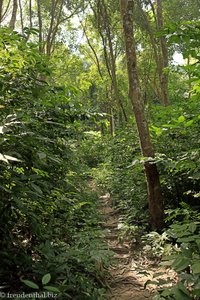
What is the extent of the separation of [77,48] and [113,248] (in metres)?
16.3

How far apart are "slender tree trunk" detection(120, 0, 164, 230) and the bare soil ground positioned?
69 centimetres

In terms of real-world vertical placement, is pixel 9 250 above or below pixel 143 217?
above

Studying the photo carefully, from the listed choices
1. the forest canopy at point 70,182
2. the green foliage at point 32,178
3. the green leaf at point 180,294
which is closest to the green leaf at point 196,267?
the forest canopy at point 70,182

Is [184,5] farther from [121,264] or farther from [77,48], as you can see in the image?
[121,264]

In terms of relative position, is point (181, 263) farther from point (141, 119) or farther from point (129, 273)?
point (141, 119)

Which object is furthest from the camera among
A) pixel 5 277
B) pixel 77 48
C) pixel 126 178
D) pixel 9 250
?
pixel 77 48

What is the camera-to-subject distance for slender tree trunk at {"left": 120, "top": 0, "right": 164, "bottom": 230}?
4.57 m

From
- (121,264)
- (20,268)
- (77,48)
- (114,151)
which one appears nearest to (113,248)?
(121,264)

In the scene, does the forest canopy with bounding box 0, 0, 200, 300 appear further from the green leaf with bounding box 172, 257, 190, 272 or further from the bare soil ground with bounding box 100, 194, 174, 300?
the bare soil ground with bounding box 100, 194, 174, 300

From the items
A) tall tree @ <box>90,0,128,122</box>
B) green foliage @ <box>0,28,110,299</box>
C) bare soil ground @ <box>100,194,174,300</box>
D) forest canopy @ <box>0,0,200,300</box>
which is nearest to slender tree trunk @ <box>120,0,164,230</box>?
forest canopy @ <box>0,0,200,300</box>

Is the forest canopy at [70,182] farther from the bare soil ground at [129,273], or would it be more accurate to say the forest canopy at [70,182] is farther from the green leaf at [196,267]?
the bare soil ground at [129,273]

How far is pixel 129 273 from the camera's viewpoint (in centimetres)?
388

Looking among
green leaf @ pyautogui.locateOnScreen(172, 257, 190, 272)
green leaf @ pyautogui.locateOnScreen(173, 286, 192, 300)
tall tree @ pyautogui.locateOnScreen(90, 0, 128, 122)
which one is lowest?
green leaf @ pyautogui.locateOnScreen(173, 286, 192, 300)

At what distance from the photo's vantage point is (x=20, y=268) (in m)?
2.28
